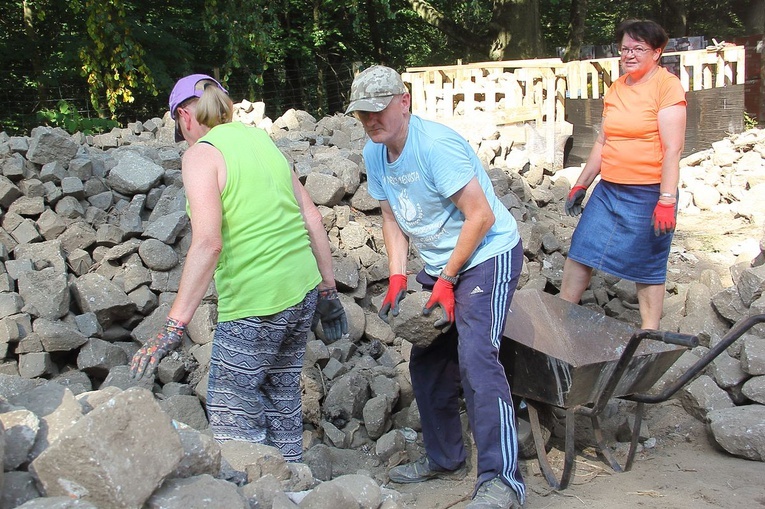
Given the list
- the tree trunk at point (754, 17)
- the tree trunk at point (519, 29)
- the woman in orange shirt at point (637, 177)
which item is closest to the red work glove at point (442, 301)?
the woman in orange shirt at point (637, 177)

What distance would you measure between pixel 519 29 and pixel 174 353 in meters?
11.5

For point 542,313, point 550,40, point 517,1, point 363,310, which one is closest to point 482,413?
point 542,313

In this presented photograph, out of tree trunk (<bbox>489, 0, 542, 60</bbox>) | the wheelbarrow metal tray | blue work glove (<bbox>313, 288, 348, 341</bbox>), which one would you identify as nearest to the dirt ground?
the wheelbarrow metal tray

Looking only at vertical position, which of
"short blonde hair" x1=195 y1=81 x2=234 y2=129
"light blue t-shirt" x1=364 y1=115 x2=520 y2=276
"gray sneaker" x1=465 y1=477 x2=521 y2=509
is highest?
"short blonde hair" x1=195 y1=81 x2=234 y2=129

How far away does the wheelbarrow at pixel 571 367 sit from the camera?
126 inches

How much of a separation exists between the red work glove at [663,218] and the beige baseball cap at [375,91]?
62.2 inches

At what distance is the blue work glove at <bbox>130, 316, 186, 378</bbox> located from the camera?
8.84 feet

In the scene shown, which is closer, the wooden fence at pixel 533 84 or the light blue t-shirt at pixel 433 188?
the light blue t-shirt at pixel 433 188

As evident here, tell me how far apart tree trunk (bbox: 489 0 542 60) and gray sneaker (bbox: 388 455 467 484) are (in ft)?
38.3

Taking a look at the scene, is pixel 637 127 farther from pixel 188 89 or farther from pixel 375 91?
pixel 188 89

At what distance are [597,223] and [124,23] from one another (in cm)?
984

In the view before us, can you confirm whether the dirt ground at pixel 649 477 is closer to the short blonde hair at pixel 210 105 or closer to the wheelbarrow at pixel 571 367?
the wheelbarrow at pixel 571 367

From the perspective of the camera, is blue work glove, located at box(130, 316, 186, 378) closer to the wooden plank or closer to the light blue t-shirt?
the light blue t-shirt

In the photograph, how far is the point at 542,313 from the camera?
12.3 ft
